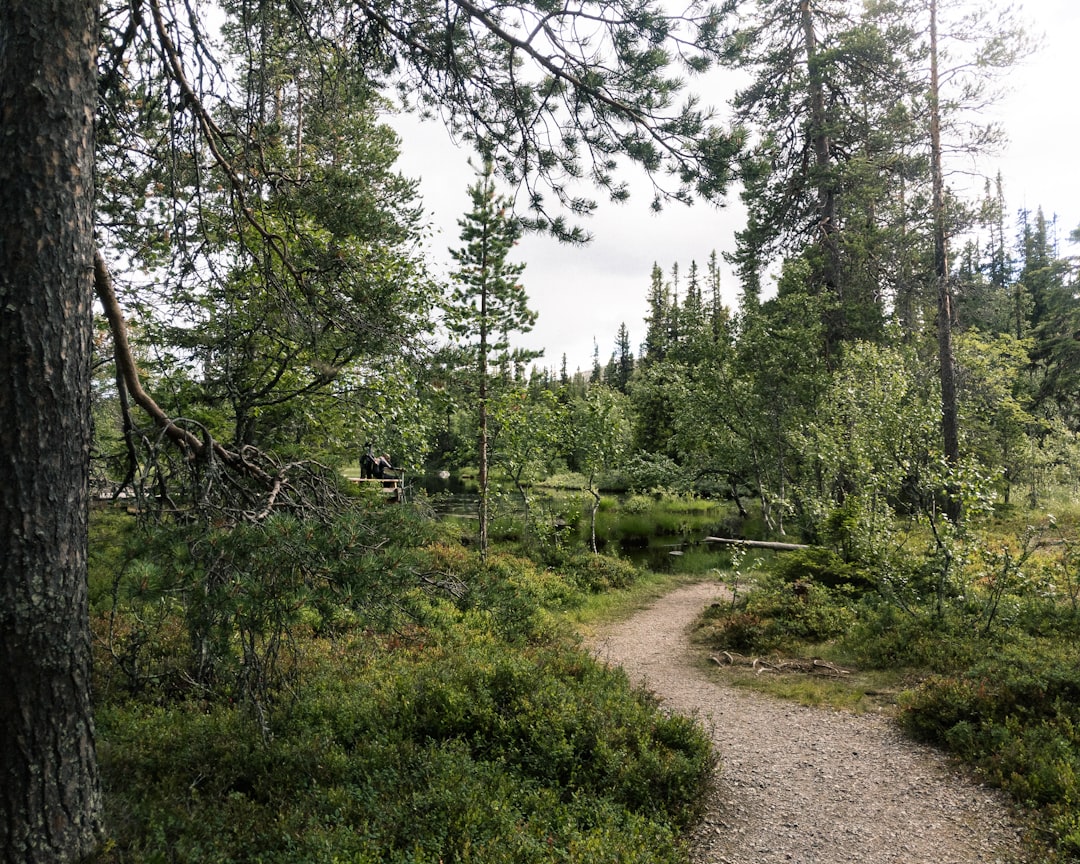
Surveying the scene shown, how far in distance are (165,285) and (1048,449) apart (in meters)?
29.8

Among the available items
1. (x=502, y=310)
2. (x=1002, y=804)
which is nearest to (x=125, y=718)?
(x=1002, y=804)

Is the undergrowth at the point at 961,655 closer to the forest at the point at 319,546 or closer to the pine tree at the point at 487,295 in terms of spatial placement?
the forest at the point at 319,546

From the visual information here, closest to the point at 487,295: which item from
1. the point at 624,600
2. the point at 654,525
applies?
the point at 624,600

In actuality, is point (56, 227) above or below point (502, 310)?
below

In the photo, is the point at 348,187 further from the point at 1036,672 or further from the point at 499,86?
the point at 1036,672

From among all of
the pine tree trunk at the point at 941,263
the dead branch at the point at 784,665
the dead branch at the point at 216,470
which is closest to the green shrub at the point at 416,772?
the dead branch at the point at 216,470

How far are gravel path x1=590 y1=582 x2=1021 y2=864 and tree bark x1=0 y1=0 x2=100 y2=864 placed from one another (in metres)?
3.97

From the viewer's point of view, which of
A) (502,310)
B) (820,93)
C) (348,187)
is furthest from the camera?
(820,93)

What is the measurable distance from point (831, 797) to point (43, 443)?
6032 mm

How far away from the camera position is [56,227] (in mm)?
2928

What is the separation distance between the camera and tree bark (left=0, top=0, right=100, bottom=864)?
9.06 feet

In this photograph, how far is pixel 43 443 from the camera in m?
2.87

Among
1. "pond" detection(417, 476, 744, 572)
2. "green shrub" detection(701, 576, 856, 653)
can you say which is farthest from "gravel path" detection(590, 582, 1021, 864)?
"pond" detection(417, 476, 744, 572)

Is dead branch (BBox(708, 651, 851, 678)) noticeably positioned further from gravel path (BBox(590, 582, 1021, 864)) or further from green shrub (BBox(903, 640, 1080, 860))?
green shrub (BBox(903, 640, 1080, 860))
